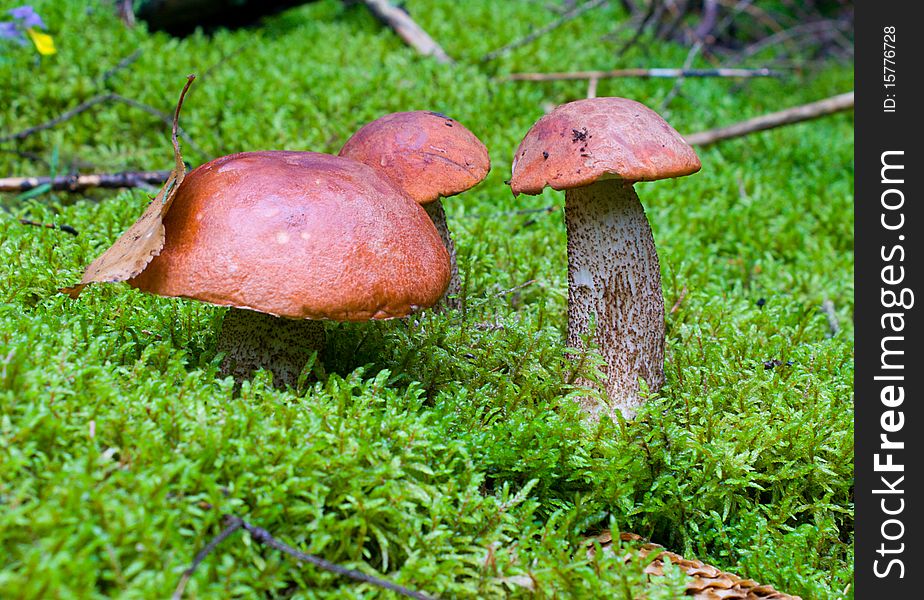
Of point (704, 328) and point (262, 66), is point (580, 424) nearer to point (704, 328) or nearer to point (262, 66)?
point (704, 328)

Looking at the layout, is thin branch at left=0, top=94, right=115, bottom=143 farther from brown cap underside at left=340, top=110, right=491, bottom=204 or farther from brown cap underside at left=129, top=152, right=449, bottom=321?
brown cap underside at left=129, top=152, right=449, bottom=321

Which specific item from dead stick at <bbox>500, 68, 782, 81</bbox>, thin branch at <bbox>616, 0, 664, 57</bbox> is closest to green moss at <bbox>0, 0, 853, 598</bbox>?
dead stick at <bbox>500, 68, 782, 81</bbox>

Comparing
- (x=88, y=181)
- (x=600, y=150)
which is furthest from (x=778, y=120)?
(x=88, y=181)

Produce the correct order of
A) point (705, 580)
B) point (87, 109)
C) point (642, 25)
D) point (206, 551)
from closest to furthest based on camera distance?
point (206, 551)
point (705, 580)
point (87, 109)
point (642, 25)

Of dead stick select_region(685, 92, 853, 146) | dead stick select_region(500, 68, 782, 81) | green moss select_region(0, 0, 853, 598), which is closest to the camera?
green moss select_region(0, 0, 853, 598)

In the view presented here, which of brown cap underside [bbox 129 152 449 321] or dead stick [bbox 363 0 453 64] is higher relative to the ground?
dead stick [bbox 363 0 453 64]

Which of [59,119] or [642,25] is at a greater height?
[642,25]

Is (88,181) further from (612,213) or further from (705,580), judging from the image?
(705,580)
